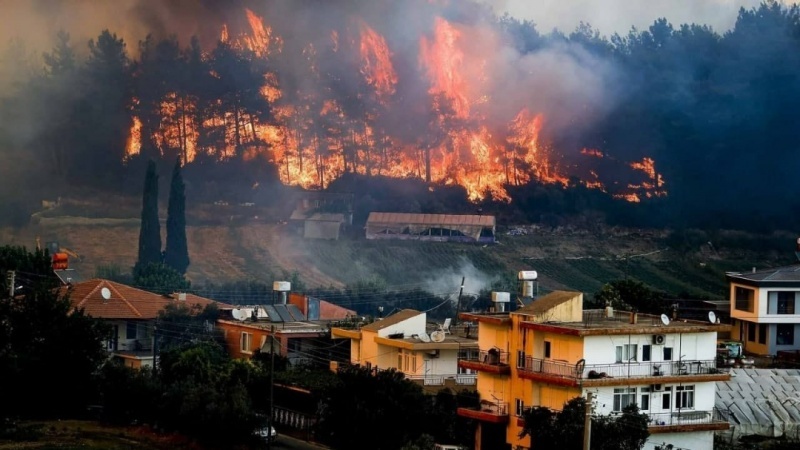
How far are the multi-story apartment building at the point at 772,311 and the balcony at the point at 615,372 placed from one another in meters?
12.7

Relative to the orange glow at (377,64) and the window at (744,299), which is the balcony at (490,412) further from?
the orange glow at (377,64)

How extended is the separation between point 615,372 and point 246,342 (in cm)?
2098

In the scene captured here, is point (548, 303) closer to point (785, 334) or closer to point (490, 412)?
point (490, 412)

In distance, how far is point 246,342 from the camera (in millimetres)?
60562

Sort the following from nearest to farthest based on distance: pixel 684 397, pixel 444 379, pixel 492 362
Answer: pixel 684 397 → pixel 492 362 → pixel 444 379

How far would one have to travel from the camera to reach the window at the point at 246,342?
6025 cm

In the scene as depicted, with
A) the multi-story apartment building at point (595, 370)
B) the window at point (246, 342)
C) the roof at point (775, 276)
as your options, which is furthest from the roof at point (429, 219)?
the multi-story apartment building at point (595, 370)

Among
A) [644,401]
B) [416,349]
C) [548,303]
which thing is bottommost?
[644,401]

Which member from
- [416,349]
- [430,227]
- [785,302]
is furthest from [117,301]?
[430,227]

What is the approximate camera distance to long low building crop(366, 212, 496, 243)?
310 ft

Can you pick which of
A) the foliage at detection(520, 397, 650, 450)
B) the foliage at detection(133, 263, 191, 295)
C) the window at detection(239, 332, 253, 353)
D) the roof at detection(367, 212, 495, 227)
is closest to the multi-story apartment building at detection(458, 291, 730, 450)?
the foliage at detection(520, 397, 650, 450)

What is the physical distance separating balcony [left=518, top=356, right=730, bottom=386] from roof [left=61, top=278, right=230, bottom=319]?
23.2 metres

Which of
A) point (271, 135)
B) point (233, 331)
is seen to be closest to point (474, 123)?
point (271, 135)

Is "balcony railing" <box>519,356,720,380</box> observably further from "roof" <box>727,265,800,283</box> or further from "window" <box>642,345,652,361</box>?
"roof" <box>727,265,800,283</box>
